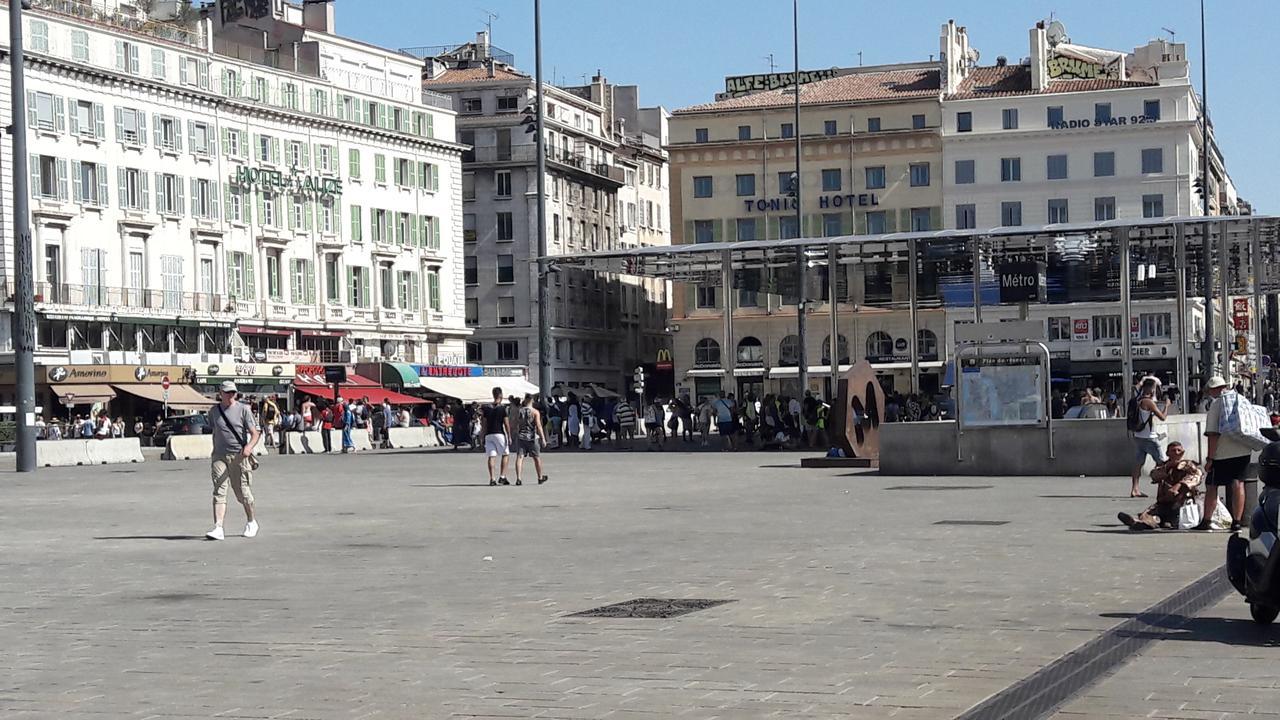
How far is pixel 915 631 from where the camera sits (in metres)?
11.3

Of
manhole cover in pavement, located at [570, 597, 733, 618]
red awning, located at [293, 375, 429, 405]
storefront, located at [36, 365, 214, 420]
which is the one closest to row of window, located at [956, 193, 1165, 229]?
red awning, located at [293, 375, 429, 405]

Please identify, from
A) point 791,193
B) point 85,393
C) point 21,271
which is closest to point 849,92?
point 791,193

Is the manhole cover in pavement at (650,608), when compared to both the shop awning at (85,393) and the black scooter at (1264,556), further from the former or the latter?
the shop awning at (85,393)

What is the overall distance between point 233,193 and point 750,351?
29933 millimetres

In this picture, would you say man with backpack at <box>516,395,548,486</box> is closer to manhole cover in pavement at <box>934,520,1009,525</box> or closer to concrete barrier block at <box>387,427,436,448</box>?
manhole cover in pavement at <box>934,520,1009,525</box>

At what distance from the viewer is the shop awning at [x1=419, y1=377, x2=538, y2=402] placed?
88375mm

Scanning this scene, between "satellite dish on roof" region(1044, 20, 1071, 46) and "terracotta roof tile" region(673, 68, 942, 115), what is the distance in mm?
5989

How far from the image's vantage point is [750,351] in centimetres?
10112

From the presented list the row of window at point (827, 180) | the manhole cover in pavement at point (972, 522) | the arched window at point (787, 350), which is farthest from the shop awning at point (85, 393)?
the manhole cover in pavement at point (972, 522)

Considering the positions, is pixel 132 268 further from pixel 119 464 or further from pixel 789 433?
pixel 789 433

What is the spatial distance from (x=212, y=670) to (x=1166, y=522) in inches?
443

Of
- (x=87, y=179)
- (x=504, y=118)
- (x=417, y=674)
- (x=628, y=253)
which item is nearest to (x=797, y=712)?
(x=417, y=674)

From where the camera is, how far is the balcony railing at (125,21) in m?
73.2

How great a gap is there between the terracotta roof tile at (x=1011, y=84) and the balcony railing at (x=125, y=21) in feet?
125
